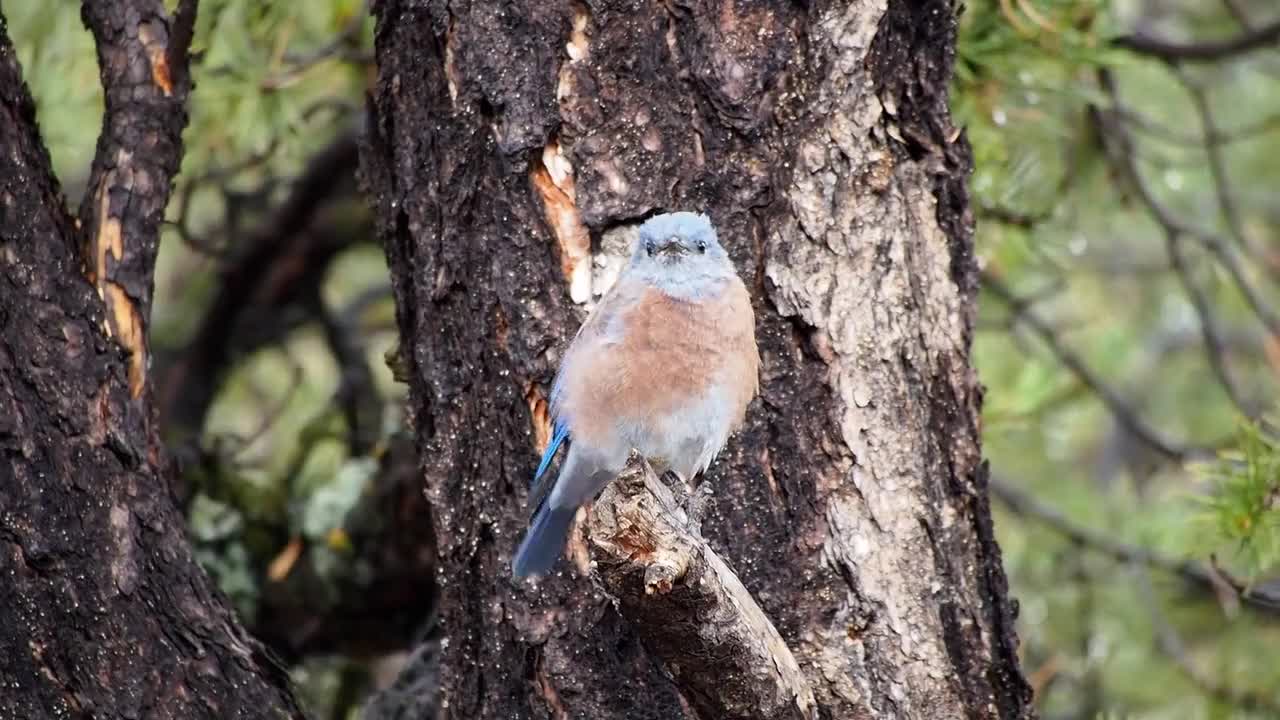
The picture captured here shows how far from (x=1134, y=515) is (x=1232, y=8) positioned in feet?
6.21

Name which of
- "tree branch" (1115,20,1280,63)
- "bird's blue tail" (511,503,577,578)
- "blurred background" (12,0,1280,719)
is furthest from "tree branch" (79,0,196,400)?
"tree branch" (1115,20,1280,63)

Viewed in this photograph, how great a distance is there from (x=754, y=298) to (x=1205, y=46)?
245 centimetres

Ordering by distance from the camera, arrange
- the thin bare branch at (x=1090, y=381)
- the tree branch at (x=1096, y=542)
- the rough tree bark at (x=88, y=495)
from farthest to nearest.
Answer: the tree branch at (x=1096, y=542)
the thin bare branch at (x=1090, y=381)
the rough tree bark at (x=88, y=495)

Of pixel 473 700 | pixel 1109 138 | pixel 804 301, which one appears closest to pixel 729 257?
pixel 804 301

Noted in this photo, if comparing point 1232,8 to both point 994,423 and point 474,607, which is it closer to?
point 994,423

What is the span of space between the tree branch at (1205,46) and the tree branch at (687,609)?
9.47 ft

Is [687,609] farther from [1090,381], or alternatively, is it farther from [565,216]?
[1090,381]

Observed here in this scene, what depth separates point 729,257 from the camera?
9.95ft

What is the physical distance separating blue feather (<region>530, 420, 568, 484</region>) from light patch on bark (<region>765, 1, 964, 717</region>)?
47 centimetres

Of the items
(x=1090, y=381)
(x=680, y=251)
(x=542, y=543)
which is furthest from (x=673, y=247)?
(x=1090, y=381)

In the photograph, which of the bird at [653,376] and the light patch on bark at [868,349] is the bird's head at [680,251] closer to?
the bird at [653,376]

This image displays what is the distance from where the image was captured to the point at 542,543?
2.88 metres

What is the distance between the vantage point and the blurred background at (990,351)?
4543mm

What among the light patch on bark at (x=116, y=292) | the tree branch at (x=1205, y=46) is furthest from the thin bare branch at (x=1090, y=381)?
the light patch on bark at (x=116, y=292)
